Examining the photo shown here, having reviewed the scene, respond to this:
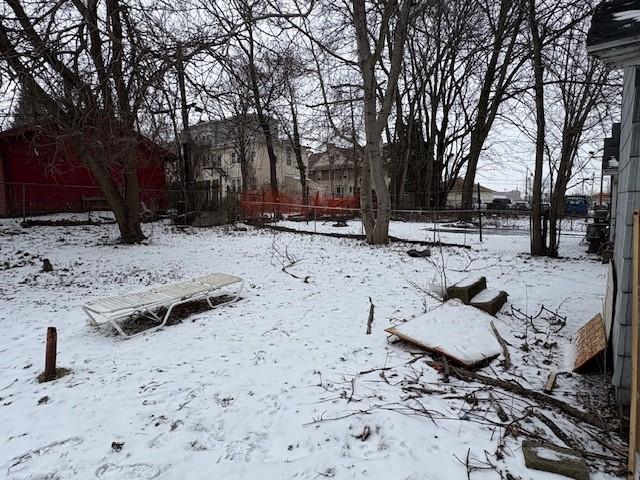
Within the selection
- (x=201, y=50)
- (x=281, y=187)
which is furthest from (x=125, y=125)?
(x=281, y=187)

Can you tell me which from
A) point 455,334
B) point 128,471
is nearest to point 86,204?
point 128,471

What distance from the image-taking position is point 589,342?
12.2 ft

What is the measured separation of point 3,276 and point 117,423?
21.7ft

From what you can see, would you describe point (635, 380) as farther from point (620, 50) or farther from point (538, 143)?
point (538, 143)

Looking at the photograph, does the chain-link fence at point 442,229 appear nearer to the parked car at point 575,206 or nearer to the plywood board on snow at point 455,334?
the plywood board on snow at point 455,334

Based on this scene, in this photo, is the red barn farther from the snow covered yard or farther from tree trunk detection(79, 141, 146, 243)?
the snow covered yard

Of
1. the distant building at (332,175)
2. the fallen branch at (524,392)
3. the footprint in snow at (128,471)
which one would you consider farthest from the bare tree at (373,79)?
the distant building at (332,175)

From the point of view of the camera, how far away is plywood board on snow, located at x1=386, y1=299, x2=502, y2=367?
3.69m

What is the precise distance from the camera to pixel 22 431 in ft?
8.80

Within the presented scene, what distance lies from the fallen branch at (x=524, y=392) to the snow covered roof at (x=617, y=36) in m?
2.57

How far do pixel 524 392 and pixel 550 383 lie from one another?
372mm

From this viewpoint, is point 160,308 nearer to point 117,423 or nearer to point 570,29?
point 117,423

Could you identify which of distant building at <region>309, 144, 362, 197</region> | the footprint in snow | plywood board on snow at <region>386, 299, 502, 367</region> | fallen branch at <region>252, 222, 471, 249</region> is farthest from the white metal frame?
distant building at <region>309, 144, 362, 197</region>

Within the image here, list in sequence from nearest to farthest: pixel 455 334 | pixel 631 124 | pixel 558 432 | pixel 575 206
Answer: pixel 558 432 < pixel 631 124 < pixel 455 334 < pixel 575 206
